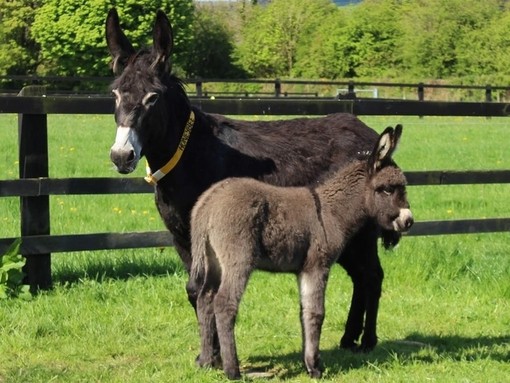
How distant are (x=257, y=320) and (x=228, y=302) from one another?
190 centimetres

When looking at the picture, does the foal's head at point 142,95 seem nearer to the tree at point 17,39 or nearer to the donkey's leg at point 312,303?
the donkey's leg at point 312,303

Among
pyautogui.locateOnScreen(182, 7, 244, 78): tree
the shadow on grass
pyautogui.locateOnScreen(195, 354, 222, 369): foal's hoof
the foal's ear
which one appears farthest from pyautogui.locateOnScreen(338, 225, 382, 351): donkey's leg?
pyautogui.locateOnScreen(182, 7, 244, 78): tree

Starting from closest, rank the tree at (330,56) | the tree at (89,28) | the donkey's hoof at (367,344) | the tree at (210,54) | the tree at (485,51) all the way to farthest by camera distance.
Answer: the donkey's hoof at (367,344), the tree at (89,28), the tree at (485,51), the tree at (210,54), the tree at (330,56)

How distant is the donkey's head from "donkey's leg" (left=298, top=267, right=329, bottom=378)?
55cm

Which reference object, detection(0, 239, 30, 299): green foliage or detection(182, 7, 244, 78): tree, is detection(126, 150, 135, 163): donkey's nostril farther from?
detection(182, 7, 244, 78): tree

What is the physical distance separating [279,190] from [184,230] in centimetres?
65

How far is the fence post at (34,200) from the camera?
25.2 feet

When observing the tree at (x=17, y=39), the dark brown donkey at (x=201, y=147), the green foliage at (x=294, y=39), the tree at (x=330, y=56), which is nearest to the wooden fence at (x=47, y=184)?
the dark brown donkey at (x=201, y=147)

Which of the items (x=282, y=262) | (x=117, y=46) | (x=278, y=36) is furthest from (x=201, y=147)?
(x=278, y=36)

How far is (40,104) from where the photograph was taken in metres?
7.66

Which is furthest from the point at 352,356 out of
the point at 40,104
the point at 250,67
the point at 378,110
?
the point at 250,67

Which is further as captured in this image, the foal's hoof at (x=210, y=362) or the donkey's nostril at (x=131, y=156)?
the foal's hoof at (x=210, y=362)

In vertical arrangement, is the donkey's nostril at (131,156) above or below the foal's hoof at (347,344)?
above

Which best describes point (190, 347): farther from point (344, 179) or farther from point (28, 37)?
point (28, 37)
